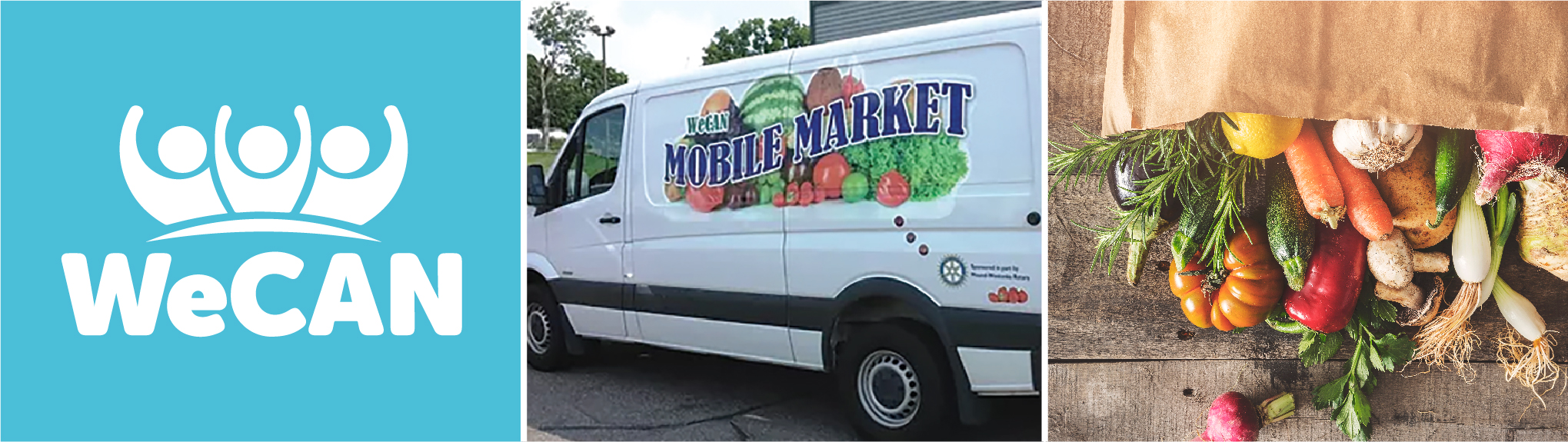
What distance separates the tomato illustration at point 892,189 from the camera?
3992 mm

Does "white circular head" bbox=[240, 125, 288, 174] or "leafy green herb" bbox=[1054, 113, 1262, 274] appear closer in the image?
"leafy green herb" bbox=[1054, 113, 1262, 274]

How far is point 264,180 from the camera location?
11.3 feet

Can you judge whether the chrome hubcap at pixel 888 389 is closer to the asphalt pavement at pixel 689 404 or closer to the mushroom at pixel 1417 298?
the asphalt pavement at pixel 689 404

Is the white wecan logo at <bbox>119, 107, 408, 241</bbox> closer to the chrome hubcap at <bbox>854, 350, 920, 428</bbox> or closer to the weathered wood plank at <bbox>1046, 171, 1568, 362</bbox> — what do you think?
the chrome hubcap at <bbox>854, 350, 920, 428</bbox>

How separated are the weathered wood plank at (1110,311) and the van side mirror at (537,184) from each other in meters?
3.56

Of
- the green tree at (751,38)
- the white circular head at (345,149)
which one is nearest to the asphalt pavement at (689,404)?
the green tree at (751,38)

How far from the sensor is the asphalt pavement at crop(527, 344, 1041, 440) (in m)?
4.68

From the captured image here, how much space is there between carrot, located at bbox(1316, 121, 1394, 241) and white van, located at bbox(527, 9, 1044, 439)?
147cm

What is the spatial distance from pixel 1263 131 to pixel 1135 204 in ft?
0.89

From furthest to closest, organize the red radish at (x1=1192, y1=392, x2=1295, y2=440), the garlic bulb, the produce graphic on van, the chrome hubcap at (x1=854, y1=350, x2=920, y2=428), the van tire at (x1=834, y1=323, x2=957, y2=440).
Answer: the chrome hubcap at (x1=854, y1=350, x2=920, y2=428) < the van tire at (x1=834, y1=323, x2=957, y2=440) < the produce graphic on van < the red radish at (x1=1192, y1=392, x2=1295, y2=440) < the garlic bulb

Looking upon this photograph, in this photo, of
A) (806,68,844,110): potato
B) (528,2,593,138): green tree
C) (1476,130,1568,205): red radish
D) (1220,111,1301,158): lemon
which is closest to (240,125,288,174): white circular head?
(528,2,593,138): green tree

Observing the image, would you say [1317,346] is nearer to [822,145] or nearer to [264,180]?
[822,145]

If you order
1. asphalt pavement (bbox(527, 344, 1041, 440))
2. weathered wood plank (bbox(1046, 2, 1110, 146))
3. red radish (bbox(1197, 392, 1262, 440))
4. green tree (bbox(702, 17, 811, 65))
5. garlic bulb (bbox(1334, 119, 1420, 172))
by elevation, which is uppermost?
green tree (bbox(702, 17, 811, 65))

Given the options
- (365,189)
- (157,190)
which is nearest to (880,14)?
(365,189)
